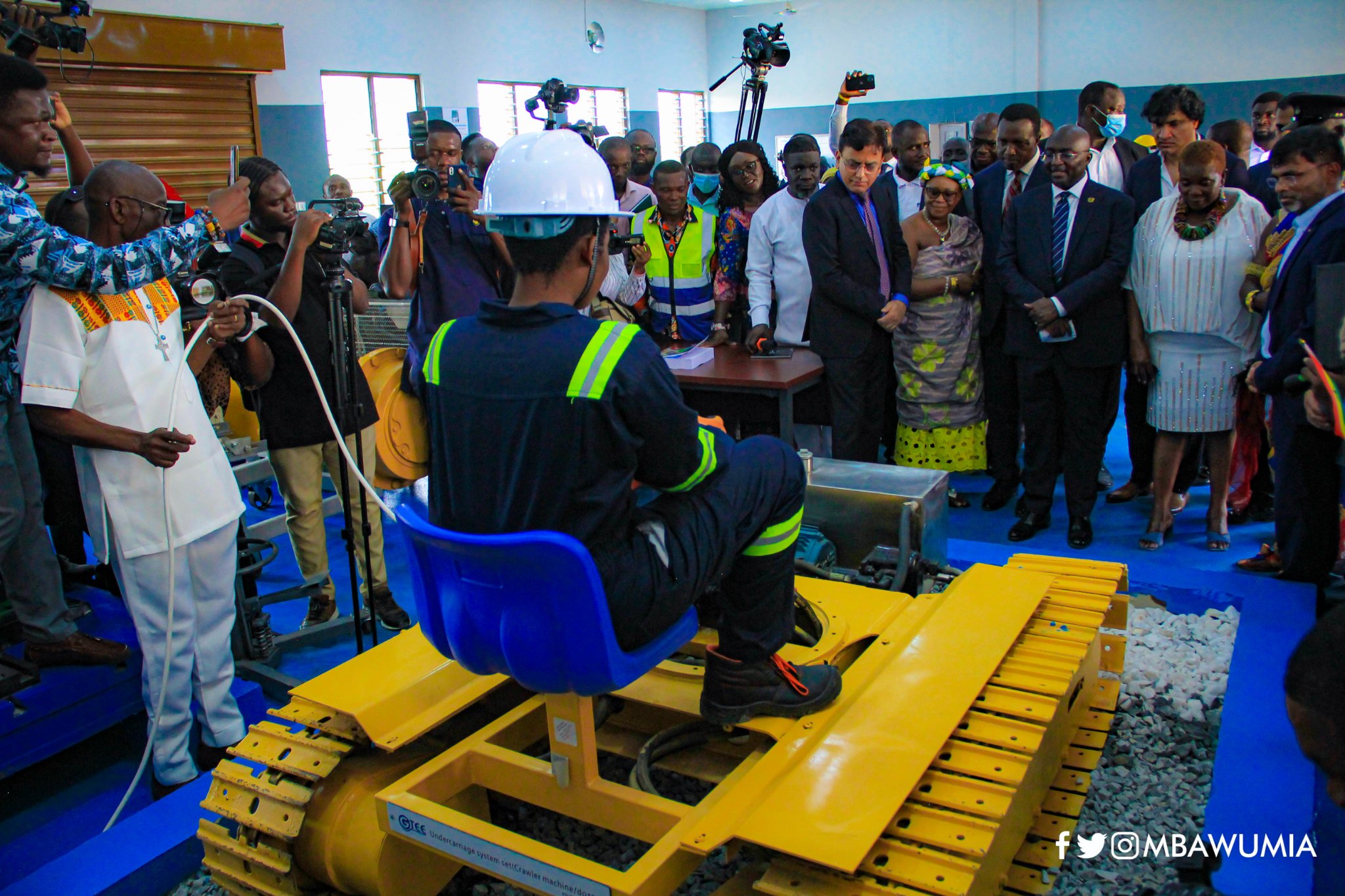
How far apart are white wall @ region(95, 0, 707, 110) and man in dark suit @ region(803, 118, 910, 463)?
24.7 feet

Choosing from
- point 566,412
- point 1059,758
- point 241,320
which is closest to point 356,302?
point 241,320

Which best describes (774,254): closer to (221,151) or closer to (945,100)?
(221,151)

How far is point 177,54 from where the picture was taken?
9.30 metres

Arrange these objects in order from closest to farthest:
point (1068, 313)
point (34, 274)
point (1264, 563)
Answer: point (34, 274) → point (1264, 563) → point (1068, 313)

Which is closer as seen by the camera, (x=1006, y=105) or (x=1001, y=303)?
(x=1001, y=303)

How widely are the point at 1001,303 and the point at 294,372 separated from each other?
349 centimetres

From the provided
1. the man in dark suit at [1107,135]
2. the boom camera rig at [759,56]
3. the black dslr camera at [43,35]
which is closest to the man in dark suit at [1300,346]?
the man in dark suit at [1107,135]

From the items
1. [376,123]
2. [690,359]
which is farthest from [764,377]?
[376,123]

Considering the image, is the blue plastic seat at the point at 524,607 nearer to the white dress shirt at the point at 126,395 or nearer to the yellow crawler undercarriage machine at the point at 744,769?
the yellow crawler undercarriage machine at the point at 744,769

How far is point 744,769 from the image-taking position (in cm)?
220

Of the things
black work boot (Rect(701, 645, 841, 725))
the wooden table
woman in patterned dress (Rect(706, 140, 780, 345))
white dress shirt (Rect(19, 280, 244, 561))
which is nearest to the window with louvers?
woman in patterned dress (Rect(706, 140, 780, 345))

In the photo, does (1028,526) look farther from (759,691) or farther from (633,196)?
(633,196)

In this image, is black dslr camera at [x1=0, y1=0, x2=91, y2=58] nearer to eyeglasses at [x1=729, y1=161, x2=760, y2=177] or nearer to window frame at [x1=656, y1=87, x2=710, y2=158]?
eyeglasses at [x1=729, y1=161, x2=760, y2=177]

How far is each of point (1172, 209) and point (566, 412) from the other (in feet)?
12.6
